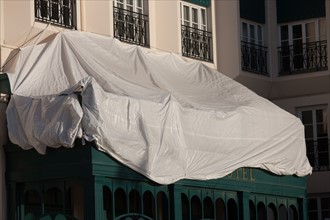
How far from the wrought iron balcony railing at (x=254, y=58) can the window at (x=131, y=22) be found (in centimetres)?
380

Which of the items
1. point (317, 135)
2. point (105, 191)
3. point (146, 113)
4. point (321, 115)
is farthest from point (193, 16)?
point (105, 191)

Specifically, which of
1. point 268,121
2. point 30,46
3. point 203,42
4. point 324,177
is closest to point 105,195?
point 30,46

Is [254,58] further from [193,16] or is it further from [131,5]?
[131,5]

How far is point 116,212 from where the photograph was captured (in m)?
22.4

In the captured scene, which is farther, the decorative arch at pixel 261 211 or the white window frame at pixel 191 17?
the white window frame at pixel 191 17

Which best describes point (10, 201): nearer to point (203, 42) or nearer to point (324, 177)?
point (203, 42)

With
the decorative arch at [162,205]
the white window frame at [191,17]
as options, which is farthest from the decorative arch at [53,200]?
the white window frame at [191,17]

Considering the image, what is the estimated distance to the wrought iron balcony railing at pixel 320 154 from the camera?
2867cm

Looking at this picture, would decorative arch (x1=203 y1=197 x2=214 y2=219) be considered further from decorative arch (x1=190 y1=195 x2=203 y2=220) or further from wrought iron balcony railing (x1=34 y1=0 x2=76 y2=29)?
wrought iron balcony railing (x1=34 y1=0 x2=76 y2=29)

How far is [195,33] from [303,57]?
381cm

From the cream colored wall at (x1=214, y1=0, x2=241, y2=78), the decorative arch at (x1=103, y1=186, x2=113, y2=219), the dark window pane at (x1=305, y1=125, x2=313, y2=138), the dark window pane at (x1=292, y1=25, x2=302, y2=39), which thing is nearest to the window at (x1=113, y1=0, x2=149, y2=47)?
the cream colored wall at (x1=214, y1=0, x2=241, y2=78)

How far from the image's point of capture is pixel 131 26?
24.6 metres

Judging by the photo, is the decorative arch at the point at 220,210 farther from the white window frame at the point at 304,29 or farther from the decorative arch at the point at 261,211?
the white window frame at the point at 304,29

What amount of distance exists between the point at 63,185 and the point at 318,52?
10.6 meters
